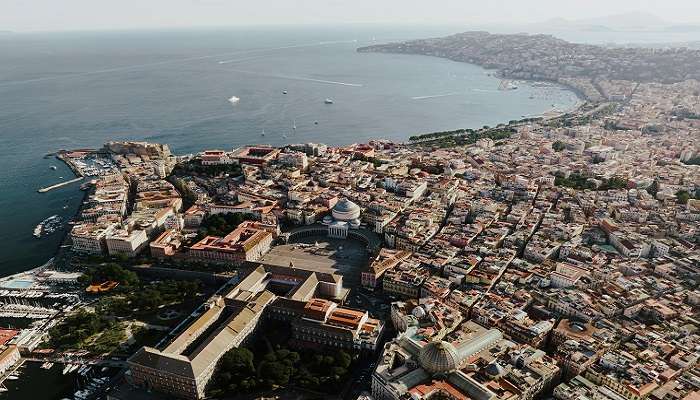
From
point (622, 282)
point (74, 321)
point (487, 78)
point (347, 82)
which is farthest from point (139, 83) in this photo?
point (622, 282)

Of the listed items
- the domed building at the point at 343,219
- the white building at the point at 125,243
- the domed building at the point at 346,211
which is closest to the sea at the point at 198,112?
the white building at the point at 125,243

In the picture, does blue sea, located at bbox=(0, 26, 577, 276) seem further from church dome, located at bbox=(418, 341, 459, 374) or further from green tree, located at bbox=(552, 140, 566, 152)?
church dome, located at bbox=(418, 341, 459, 374)

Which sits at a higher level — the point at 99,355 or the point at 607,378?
the point at 607,378

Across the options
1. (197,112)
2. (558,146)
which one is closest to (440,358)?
(558,146)

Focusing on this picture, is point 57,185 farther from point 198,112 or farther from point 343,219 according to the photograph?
point 198,112

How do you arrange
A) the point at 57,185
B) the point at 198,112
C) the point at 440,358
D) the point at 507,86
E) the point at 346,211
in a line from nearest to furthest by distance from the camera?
the point at 440,358, the point at 346,211, the point at 57,185, the point at 198,112, the point at 507,86

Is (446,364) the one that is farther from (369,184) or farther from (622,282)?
(369,184)
